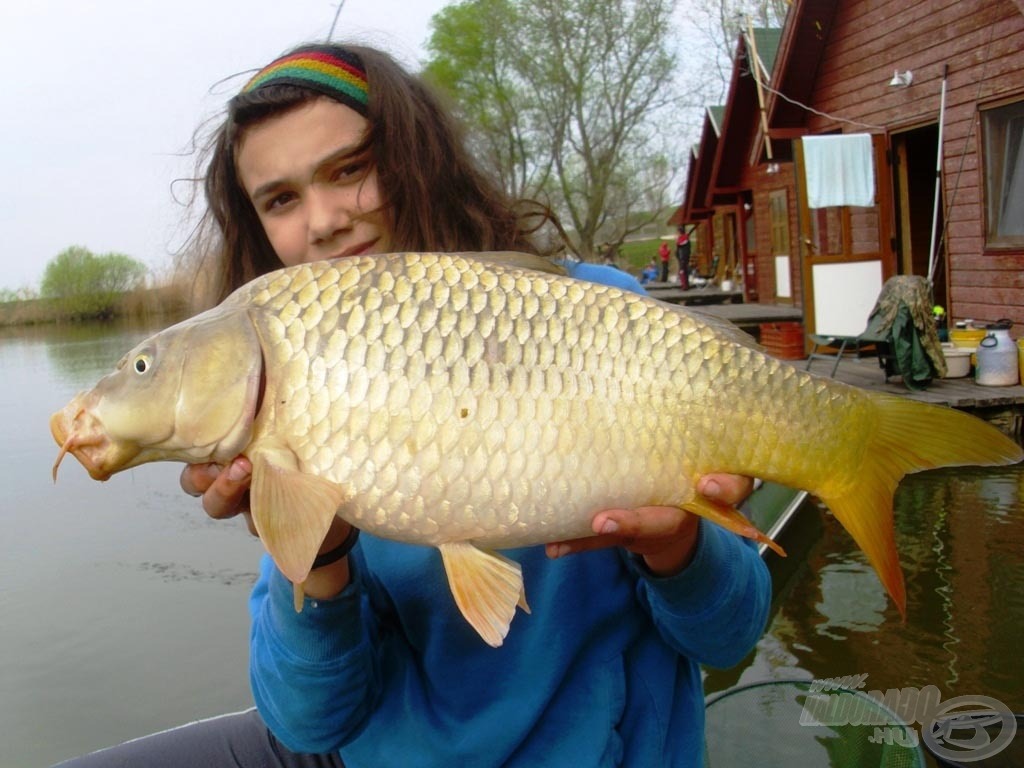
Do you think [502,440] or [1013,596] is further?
[1013,596]

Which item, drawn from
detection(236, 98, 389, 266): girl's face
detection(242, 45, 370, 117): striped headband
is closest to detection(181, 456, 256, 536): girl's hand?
detection(236, 98, 389, 266): girl's face

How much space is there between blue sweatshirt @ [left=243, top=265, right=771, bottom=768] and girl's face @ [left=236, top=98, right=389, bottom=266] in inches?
22.4

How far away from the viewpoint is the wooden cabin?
6430 millimetres

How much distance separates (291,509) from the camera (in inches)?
40.5

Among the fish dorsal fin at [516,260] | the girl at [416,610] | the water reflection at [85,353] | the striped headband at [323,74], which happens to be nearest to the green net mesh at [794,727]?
the girl at [416,610]

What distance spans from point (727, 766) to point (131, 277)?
114 ft

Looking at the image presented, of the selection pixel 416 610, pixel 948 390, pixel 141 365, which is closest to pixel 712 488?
pixel 416 610

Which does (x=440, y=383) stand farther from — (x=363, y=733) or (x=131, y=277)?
(x=131, y=277)

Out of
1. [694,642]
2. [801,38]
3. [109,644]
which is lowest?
[109,644]

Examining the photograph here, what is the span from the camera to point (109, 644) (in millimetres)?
4285

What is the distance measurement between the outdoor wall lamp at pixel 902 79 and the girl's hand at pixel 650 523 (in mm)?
7736

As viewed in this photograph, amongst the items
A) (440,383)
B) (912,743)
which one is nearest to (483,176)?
(440,383)

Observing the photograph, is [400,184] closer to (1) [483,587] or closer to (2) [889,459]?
(1) [483,587]

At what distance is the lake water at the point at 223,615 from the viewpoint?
3.17 metres
